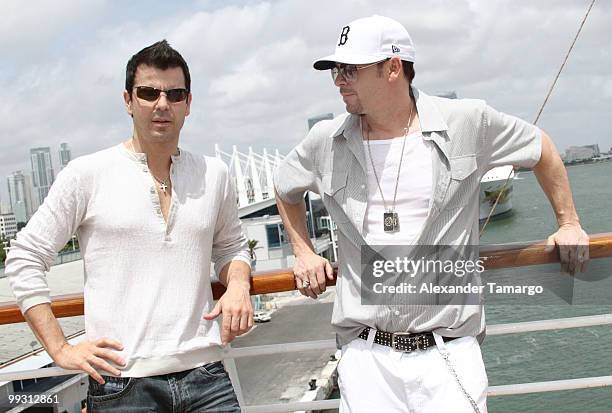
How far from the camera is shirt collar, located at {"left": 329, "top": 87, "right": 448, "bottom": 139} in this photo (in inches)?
69.3

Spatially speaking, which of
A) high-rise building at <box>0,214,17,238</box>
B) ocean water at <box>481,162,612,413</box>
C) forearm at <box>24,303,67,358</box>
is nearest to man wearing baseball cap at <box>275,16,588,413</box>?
forearm at <box>24,303,67,358</box>

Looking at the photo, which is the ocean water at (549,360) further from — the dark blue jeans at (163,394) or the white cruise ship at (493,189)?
the dark blue jeans at (163,394)

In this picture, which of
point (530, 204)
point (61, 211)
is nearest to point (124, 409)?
point (61, 211)

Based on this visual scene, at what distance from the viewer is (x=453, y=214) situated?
5.78 feet

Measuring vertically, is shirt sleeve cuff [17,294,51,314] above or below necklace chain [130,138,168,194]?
below

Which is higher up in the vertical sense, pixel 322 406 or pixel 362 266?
pixel 362 266

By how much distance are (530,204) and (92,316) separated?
239 ft

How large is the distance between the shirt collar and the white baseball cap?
0.39 feet

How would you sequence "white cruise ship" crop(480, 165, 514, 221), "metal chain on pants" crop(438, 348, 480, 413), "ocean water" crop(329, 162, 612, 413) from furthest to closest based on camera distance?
1. "ocean water" crop(329, 162, 612, 413)
2. "white cruise ship" crop(480, 165, 514, 221)
3. "metal chain on pants" crop(438, 348, 480, 413)

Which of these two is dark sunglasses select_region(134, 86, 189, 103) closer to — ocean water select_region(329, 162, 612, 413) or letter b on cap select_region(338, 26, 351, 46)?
letter b on cap select_region(338, 26, 351, 46)

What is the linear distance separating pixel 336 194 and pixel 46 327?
2.80ft

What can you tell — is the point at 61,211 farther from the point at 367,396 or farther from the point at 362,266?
the point at 367,396

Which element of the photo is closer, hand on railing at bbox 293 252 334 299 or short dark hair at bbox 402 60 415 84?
short dark hair at bbox 402 60 415 84

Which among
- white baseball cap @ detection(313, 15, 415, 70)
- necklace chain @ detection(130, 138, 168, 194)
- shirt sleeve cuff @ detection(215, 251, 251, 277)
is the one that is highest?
white baseball cap @ detection(313, 15, 415, 70)
